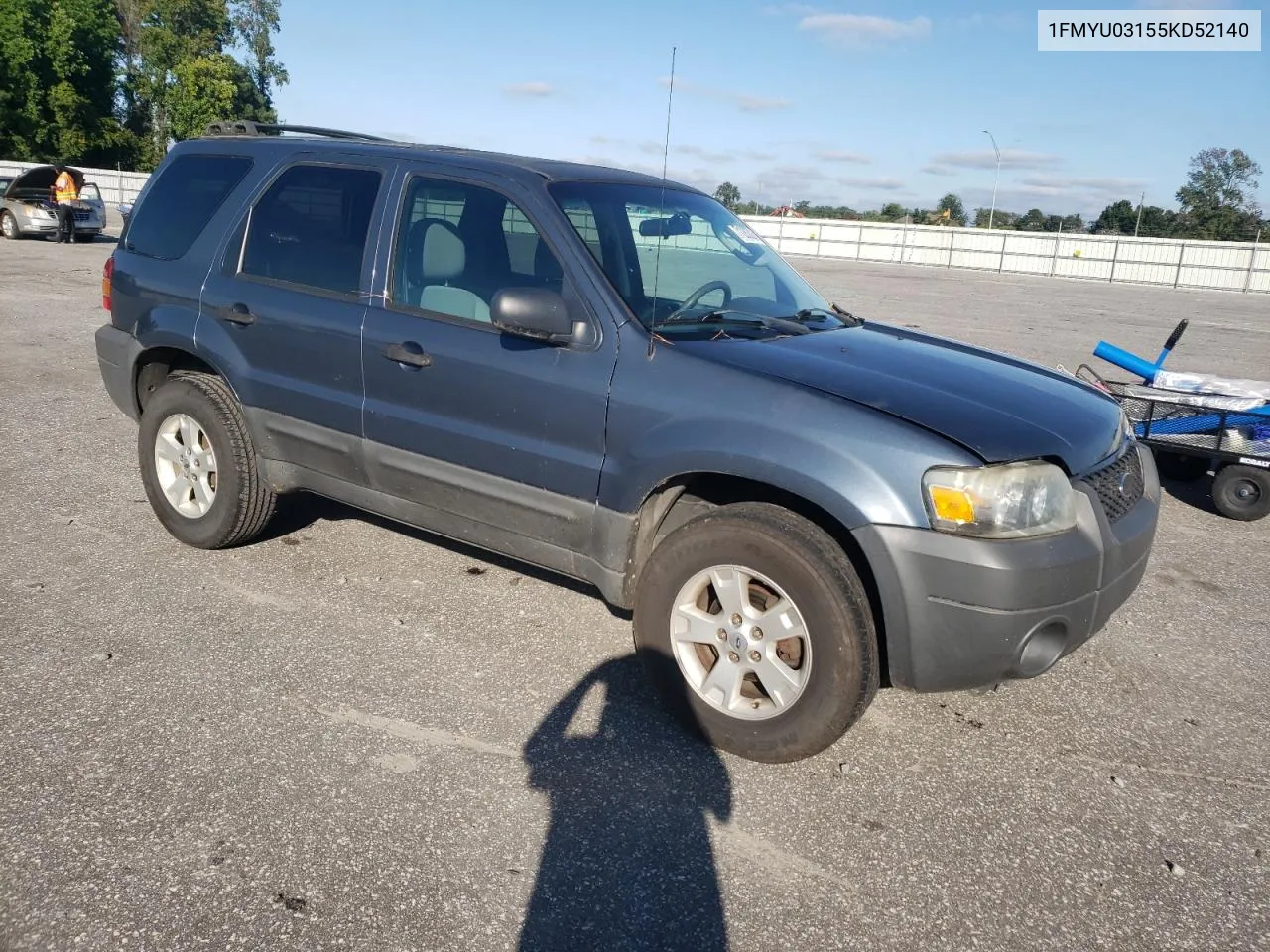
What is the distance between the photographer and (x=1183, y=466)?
7234mm

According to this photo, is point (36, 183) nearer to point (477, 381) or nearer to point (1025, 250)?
point (477, 381)

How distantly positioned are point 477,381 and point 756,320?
1110 millimetres

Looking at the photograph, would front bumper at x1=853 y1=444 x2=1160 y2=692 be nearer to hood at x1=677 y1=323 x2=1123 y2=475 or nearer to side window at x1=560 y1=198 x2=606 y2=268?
hood at x1=677 y1=323 x2=1123 y2=475

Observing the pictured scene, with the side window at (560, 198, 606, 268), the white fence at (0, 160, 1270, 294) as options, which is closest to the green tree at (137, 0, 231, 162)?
the white fence at (0, 160, 1270, 294)

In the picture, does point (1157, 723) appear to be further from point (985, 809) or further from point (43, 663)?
point (43, 663)

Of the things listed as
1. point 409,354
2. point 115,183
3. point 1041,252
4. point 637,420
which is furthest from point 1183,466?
point 115,183

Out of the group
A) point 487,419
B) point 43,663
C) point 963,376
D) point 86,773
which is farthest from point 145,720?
point 963,376

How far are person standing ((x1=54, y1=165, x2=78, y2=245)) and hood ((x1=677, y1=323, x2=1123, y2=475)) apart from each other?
76.3 ft

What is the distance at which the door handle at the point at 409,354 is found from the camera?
388 cm

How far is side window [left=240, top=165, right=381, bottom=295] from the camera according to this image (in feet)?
13.7

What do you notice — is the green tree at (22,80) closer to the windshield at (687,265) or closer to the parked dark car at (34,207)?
the parked dark car at (34,207)

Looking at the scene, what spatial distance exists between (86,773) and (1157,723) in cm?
362

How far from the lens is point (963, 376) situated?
3.58 m

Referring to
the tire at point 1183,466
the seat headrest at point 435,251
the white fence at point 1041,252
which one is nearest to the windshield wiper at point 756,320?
the seat headrest at point 435,251
